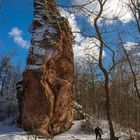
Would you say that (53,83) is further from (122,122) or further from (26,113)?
(122,122)

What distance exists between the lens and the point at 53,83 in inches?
1297

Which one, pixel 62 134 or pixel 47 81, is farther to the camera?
pixel 47 81

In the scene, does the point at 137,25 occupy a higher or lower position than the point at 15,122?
higher

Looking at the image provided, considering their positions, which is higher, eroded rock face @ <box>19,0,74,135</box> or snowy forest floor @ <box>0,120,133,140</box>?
eroded rock face @ <box>19,0,74,135</box>

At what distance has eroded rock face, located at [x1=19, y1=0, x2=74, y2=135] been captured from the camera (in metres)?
30.2

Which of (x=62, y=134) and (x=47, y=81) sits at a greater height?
(x=47, y=81)

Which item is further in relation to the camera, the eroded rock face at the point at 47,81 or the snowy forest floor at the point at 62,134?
the eroded rock face at the point at 47,81

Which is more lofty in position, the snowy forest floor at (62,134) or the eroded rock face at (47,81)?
the eroded rock face at (47,81)

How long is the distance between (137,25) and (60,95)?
12.4m

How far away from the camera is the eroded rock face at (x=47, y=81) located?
99.2ft

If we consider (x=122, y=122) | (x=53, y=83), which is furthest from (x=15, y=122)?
(x=122, y=122)

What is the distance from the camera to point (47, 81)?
105ft

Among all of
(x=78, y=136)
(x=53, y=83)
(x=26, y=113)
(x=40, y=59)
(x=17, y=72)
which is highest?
(x=17, y=72)

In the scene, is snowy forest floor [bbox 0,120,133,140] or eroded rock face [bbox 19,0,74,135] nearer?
snowy forest floor [bbox 0,120,133,140]
